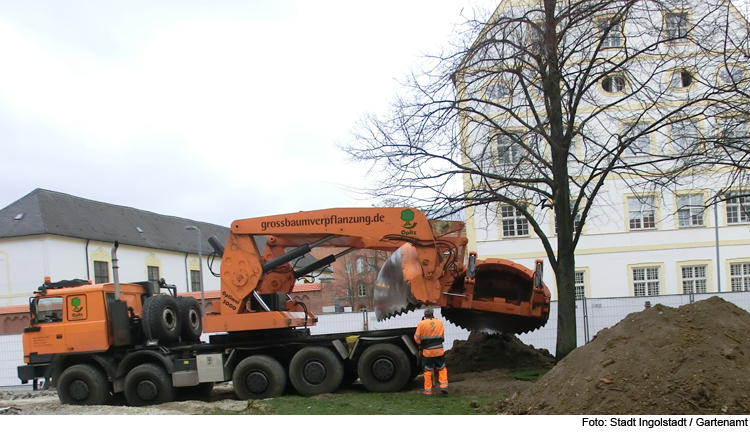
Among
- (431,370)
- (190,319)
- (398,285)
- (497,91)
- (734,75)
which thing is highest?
(497,91)

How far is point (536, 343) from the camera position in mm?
17656

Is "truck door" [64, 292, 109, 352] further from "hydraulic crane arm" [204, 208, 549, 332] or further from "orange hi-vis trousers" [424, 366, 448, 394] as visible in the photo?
"orange hi-vis trousers" [424, 366, 448, 394]

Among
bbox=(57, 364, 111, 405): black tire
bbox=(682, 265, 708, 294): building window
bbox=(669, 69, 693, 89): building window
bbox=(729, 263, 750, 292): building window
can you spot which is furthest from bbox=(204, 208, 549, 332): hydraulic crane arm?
bbox=(729, 263, 750, 292): building window

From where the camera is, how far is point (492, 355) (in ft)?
45.8

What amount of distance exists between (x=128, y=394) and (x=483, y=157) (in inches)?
350

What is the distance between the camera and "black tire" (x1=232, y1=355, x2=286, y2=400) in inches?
479

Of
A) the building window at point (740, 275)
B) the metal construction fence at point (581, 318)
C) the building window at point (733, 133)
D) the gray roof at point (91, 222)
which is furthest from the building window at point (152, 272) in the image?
the building window at point (733, 133)

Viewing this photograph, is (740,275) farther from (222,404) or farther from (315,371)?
(222,404)

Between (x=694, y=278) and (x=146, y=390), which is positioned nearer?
(x=146, y=390)

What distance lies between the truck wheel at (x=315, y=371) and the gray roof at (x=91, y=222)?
32.2 m

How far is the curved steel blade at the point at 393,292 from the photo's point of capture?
11.8m

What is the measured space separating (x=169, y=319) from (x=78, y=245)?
36753 mm

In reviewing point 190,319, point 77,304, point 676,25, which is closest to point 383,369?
point 190,319

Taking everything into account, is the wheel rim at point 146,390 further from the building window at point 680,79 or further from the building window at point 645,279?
the building window at point 645,279
